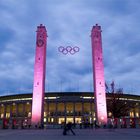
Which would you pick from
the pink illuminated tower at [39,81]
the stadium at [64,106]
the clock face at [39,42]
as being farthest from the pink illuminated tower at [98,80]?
the stadium at [64,106]

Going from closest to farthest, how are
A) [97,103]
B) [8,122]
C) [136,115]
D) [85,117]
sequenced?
1. [8,122]
2. [97,103]
3. [85,117]
4. [136,115]

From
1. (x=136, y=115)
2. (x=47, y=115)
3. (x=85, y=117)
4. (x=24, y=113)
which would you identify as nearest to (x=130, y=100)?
(x=136, y=115)

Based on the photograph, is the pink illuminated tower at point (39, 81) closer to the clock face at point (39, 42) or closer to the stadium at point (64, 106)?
the clock face at point (39, 42)

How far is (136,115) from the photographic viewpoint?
126m

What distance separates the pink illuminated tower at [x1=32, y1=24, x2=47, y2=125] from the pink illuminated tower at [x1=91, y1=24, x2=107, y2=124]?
47.8ft

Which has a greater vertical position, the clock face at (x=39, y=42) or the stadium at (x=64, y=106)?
the clock face at (x=39, y=42)

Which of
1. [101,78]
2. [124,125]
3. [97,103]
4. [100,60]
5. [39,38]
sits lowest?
[124,125]

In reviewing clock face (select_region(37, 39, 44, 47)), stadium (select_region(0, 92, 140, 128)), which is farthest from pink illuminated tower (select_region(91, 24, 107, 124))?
stadium (select_region(0, 92, 140, 128))

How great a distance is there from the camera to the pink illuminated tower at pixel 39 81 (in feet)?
248

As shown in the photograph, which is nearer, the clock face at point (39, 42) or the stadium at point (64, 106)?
the clock face at point (39, 42)

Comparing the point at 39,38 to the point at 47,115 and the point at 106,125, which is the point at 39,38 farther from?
the point at 47,115

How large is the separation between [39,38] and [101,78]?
21.0 m

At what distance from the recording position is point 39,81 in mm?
77375

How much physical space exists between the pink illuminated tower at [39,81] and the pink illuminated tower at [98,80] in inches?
573
